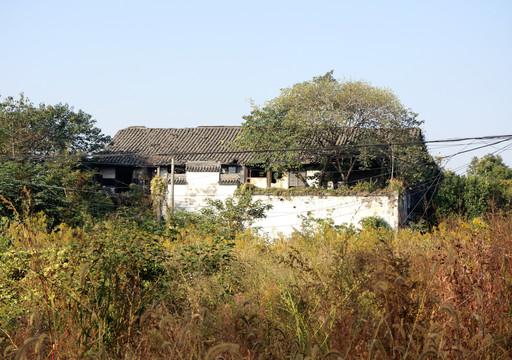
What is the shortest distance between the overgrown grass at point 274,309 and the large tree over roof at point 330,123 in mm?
18810

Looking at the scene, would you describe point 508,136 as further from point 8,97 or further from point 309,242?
point 8,97

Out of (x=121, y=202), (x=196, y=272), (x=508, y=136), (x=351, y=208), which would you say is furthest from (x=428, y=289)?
(x=121, y=202)

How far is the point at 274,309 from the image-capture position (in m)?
5.15

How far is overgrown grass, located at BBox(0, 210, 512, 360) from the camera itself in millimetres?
3438

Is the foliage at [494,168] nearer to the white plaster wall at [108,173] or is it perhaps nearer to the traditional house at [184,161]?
the traditional house at [184,161]

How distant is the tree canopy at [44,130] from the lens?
3142cm

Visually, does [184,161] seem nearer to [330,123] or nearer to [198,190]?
[198,190]

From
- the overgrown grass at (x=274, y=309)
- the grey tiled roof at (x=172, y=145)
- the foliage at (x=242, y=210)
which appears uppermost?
the grey tiled roof at (x=172, y=145)

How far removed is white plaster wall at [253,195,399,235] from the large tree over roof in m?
2.68

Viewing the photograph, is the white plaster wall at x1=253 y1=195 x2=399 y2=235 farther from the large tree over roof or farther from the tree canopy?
the tree canopy

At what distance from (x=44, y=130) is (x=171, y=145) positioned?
8.00 metres

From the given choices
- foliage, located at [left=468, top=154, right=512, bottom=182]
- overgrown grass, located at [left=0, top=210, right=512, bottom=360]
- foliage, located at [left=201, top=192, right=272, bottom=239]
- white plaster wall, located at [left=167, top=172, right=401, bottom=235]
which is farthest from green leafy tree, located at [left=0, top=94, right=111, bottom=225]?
foliage, located at [left=468, top=154, right=512, bottom=182]

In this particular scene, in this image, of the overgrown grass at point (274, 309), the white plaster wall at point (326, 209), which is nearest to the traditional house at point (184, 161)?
the white plaster wall at point (326, 209)

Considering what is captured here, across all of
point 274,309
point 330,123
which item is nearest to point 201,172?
point 330,123
